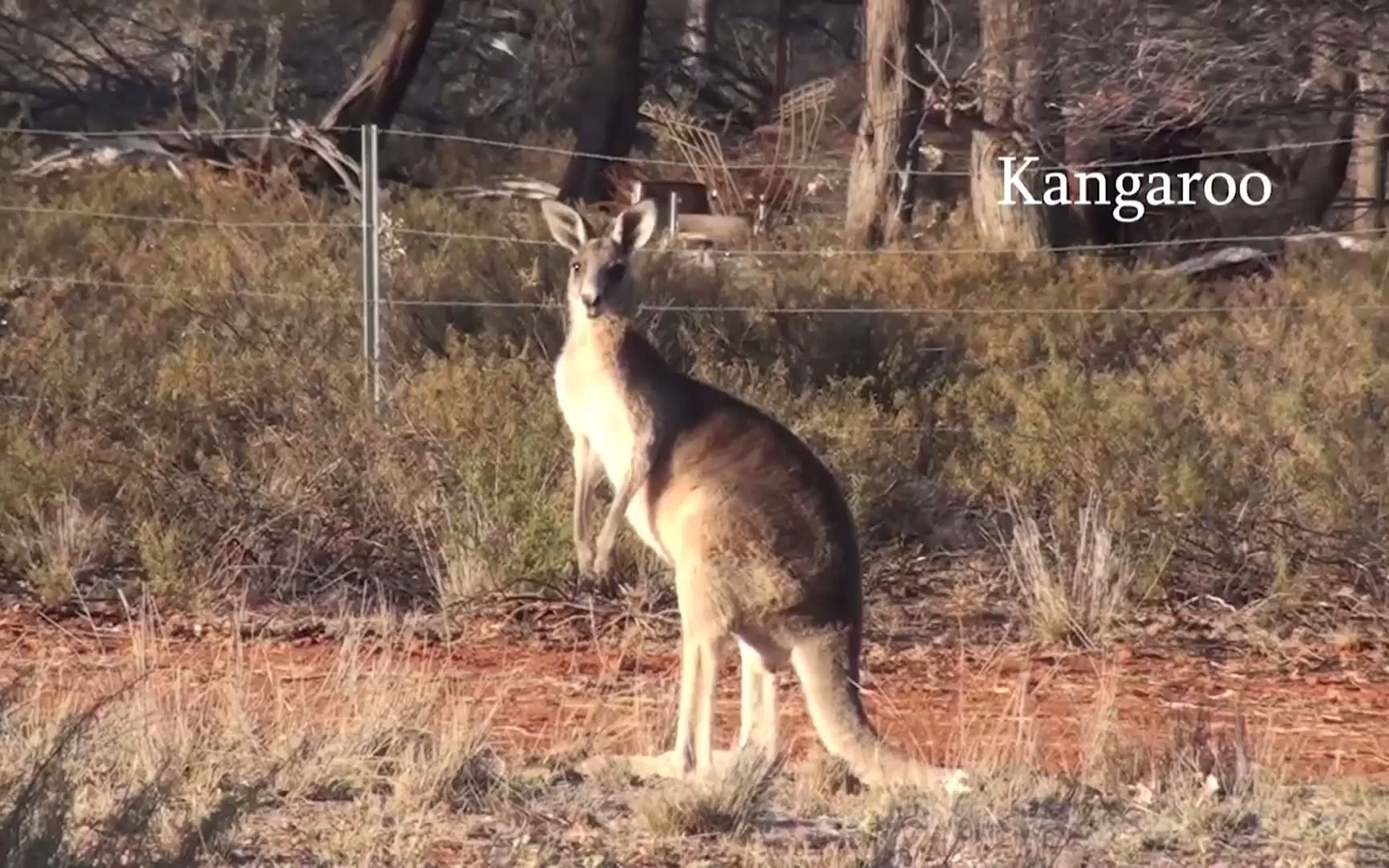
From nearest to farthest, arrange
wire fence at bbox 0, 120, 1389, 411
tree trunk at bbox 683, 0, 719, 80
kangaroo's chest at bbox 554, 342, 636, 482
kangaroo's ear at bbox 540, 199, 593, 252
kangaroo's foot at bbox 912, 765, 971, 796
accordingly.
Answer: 1. kangaroo's foot at bbox 912, 765, 971, 796
2. kangaroo's chest at bbox 554, 342, 636, 482
3. kangaroo's ear at bbox 540, 199, 593, 252
4. wire fence at bbox 0, 120, 1389, 411
5. tree trunk at bbox 683, 0, 719, 80

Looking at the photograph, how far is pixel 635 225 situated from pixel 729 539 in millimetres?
1209

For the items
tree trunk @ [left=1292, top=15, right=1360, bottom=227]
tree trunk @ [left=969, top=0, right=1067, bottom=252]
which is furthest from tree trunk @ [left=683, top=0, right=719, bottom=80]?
tree trunk @ [left=969, top=0, right=1067, bottom=252]

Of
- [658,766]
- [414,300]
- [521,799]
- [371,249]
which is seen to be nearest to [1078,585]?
[658,766]

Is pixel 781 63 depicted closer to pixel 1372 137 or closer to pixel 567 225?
pixel 1372 137

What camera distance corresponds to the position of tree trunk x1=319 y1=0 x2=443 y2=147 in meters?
Result: 17.7

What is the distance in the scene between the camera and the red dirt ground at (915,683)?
6168 mm

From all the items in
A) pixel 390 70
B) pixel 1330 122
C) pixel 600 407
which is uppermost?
pixel 390 70

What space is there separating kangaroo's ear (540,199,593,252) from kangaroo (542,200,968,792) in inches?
6.4

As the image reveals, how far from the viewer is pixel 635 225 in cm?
623

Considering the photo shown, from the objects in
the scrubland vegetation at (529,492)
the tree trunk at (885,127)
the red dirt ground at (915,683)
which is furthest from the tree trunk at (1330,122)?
the red dirt ground at (915,683)

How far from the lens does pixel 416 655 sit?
7305 mm

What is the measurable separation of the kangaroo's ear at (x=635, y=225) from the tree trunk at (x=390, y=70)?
11.5 metres

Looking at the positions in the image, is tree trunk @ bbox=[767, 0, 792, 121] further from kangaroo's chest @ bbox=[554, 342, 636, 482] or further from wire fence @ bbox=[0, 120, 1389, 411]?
kangaroo's chest @ bbox=[554, 342, 636, 482]

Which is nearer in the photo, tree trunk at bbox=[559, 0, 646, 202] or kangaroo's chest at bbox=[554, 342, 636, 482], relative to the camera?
kangaroo's chest at bbox=[554, 342, 636, 482]
